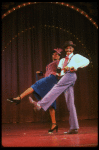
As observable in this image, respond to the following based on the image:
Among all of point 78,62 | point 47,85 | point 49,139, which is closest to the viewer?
point 49,139

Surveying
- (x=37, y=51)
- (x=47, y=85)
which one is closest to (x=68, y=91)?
(x=47, y=85)

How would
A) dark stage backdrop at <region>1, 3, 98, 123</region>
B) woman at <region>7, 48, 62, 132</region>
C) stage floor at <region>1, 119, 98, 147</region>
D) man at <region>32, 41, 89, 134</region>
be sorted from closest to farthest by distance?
stage floor at <region>1, 119, 98, 147</region>, man at <region>32, 41, 89, 134</region>, woman at <region>7, 48, 62, 132</region>, dark stage backdrop at <region>1, 3, 98, 123</region>

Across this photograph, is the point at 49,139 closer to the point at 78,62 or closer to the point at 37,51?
the point at 78,62

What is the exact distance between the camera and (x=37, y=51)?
17.6ft

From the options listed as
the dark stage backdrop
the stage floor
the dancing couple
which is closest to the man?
the dancing couple

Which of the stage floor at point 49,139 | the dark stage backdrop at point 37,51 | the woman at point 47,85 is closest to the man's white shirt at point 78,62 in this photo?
the woman at point 47,85

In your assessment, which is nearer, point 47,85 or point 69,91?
point 69,91

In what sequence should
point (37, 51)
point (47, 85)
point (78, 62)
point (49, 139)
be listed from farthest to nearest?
1. point (37, 51)
2. point (47, 85)
3. point (78, 62)
4. point (49, 139)

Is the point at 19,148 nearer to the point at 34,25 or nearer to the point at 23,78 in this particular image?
the point at 23,78

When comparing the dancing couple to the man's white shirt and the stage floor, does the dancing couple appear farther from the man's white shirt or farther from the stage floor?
the stage floor

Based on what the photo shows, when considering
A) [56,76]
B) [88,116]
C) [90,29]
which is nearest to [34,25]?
[90,29]

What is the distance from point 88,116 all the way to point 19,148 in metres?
3.61

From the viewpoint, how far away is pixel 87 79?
5480 millimetres

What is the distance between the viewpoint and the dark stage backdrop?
5180mm
